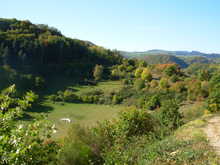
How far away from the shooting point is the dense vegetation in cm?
461

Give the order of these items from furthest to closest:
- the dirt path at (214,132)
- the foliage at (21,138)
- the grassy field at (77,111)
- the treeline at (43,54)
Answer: the treeline at (43,54), the grassy field at (77,111), the dirt path at (214,132), the foliage at (21,138)

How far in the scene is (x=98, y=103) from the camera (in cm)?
5444

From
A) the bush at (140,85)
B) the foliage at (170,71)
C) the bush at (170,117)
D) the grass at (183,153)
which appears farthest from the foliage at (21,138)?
the foliage at (170,71)

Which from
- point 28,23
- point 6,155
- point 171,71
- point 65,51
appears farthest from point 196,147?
point 28,23

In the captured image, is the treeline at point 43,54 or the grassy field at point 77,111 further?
the treeline at point 43,54

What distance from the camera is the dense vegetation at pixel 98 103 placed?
182 inches

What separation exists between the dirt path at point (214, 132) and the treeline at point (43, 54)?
57.9 metres

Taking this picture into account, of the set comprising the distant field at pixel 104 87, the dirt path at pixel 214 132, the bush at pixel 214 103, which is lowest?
the distant field at pixel 104 87

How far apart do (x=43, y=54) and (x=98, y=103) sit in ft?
111

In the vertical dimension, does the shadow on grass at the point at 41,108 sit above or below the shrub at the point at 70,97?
below

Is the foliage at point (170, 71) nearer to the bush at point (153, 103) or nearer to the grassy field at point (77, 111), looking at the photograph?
the bush at point (153, 103)

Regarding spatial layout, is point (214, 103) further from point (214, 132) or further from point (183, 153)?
point (183, 153)

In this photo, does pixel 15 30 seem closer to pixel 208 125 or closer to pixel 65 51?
pixel 65 51

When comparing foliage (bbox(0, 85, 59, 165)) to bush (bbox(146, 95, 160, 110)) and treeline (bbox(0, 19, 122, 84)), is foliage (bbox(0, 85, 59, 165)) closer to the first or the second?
bush (bbox(146, 95, 160, 110))
